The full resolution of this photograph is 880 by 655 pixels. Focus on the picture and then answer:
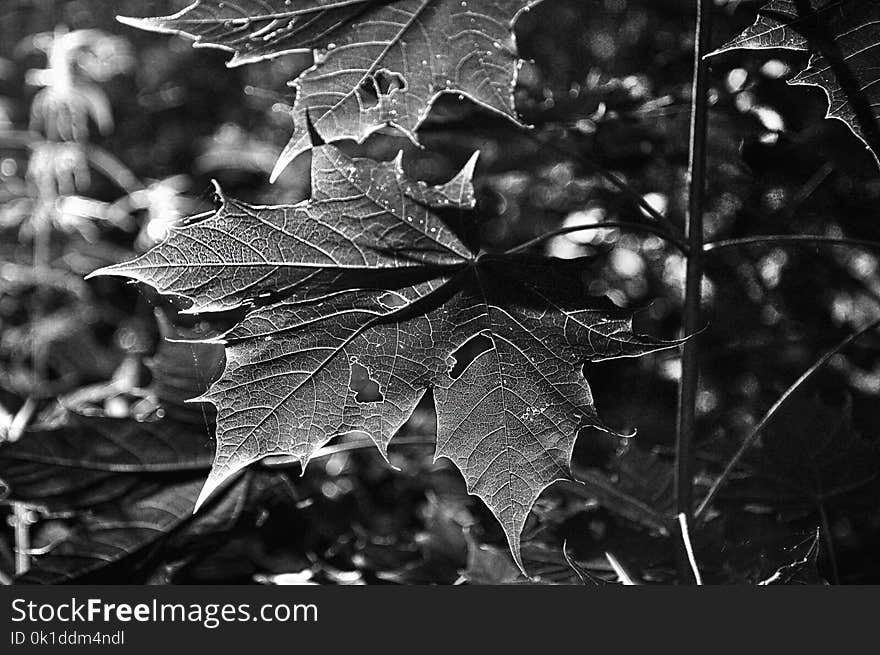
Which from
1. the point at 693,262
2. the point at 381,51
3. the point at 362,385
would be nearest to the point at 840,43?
the point at 693,262

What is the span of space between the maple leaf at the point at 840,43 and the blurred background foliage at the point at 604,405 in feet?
0.50

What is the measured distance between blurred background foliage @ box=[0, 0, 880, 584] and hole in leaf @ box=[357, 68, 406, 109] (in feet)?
0.35

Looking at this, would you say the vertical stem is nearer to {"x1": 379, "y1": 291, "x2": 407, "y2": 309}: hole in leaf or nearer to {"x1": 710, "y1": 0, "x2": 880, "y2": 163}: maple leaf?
{"x1": 710, "y1": 0, "x2": 880, "y2": 163}: maple leaf

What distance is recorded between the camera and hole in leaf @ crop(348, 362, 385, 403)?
49 cm

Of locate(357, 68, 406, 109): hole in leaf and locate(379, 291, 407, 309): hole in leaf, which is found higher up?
locate(357, 68, 406, 109): hole in leaf

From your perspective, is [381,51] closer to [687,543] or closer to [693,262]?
[693,262]

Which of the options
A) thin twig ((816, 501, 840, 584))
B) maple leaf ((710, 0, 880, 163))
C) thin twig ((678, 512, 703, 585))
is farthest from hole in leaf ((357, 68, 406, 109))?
thin twig ((816, 501, 840, 584))

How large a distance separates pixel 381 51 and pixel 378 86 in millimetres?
23

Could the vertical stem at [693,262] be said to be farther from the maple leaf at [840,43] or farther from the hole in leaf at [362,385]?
the hole in leaf at [362,385]

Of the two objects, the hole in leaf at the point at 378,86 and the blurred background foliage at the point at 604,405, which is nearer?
the hole in leaf at the point at 378,86

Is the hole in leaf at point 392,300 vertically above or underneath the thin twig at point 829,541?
above

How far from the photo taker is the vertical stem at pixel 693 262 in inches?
19.0

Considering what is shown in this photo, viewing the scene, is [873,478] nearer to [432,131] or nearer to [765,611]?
[765,611]

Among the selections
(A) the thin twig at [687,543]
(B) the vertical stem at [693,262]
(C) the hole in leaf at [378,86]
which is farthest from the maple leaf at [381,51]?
(A) the thin twig at [687,543]
